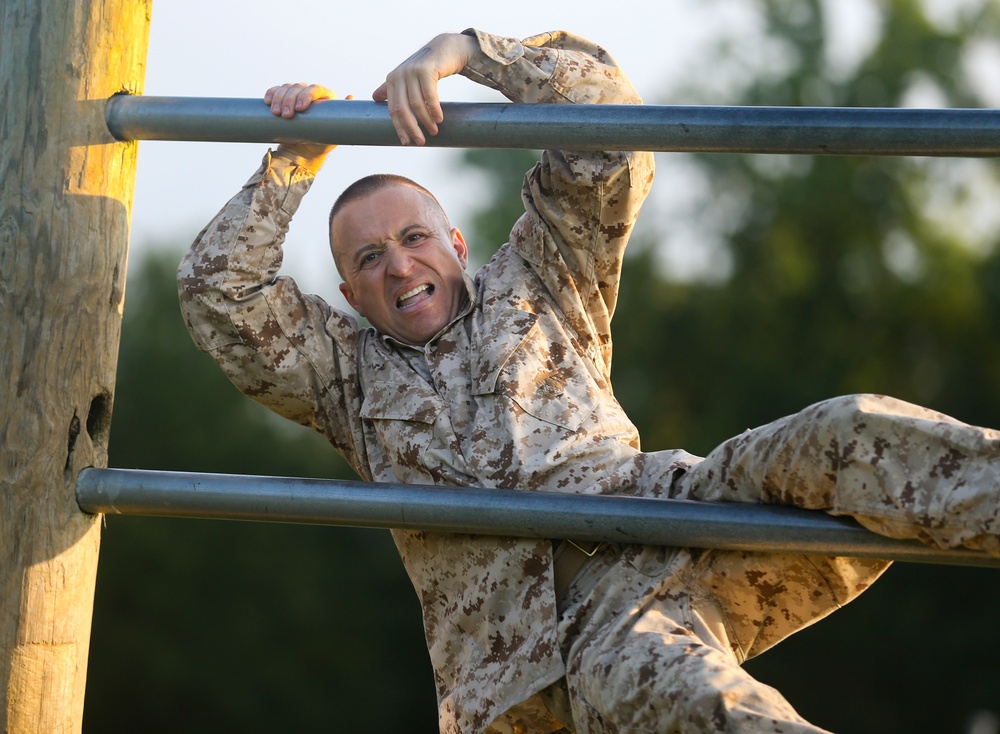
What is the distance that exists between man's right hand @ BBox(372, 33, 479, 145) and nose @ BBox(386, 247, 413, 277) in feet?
1.55

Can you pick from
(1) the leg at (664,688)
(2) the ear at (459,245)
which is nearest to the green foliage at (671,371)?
(2) the ear at (459,245)

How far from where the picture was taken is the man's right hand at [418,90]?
2.02 metres

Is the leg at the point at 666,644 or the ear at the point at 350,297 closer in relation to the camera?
the leg at the point at 666,644

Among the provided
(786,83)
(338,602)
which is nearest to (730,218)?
(786,83)

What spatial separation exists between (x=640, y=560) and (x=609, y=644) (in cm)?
19

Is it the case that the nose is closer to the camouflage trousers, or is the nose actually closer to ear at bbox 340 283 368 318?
ear at bbox 340 283 368 318

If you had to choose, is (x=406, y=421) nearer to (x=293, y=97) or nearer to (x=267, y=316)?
(x=267, y=316)

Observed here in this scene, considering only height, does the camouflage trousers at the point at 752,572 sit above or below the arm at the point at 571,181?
below

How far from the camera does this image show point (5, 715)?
2066mm

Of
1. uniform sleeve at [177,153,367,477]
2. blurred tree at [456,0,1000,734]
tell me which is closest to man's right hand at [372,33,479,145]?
uniform sleeve at [177,153,367,477]

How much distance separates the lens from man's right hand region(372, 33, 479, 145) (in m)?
2.02

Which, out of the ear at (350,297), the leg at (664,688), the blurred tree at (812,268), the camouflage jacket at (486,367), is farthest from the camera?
the blurred tree at (812,268)

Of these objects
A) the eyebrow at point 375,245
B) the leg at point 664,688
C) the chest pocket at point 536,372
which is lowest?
the leg at point 664,688

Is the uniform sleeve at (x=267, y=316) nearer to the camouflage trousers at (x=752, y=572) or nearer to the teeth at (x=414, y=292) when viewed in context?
the teeth at (x=414, y=292)
